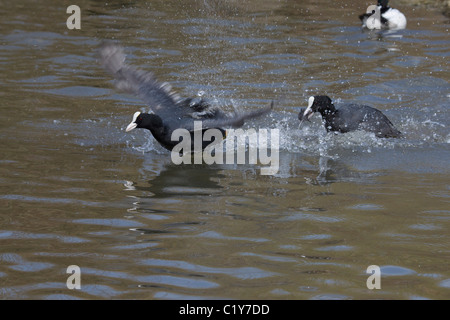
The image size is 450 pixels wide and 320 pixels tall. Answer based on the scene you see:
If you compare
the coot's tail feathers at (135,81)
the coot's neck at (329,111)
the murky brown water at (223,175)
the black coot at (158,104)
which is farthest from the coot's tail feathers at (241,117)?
the coot's neck at (329,111)

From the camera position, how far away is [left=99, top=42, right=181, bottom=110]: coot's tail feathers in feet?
26.7

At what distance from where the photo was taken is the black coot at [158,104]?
24.8ft

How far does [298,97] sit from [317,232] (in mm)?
4883

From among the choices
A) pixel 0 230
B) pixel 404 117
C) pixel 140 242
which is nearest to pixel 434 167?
pixel 404 117

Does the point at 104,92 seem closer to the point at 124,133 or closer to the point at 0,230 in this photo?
the point at 124,133

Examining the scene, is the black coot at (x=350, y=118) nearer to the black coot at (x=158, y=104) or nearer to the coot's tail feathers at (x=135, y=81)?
the black coot at (x=158, y=104)

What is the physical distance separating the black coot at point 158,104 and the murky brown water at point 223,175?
0.38m

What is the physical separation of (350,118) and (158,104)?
7.05 ft

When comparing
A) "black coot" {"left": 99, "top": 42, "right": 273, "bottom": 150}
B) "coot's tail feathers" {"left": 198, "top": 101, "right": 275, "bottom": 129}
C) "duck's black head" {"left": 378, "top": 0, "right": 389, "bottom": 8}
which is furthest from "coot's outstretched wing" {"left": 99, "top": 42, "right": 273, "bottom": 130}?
"duck's black head" {"left": 378, "top": 0, "right": 389, "bottom": 8}

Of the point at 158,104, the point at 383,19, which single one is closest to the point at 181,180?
the point at 158,104

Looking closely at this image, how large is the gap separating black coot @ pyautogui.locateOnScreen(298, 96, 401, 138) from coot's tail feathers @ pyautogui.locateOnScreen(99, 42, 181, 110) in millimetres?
1548

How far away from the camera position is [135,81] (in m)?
8.17

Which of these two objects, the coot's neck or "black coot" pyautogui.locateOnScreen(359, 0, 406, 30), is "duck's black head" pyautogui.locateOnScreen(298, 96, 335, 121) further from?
"black coot" pyautogui.locateOnScreen(359, 0, 406, 30)

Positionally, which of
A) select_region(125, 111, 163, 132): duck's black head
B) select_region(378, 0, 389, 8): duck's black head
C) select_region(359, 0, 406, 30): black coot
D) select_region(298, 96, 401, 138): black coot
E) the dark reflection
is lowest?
the dark reflection
